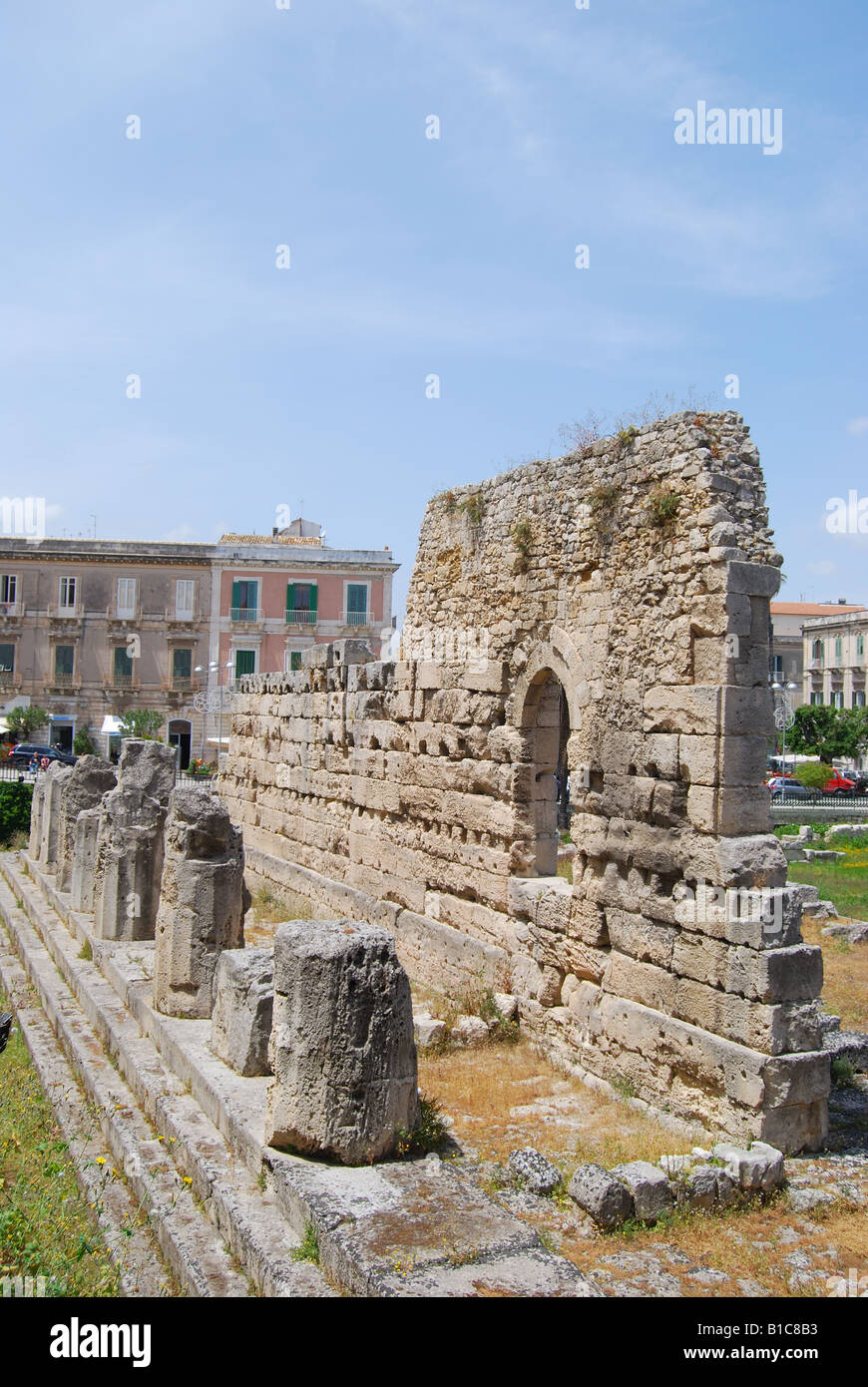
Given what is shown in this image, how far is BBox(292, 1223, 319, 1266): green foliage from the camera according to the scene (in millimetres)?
4379

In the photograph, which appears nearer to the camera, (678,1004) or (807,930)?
(678,1004)

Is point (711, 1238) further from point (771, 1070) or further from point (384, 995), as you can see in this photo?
point (384, 995)

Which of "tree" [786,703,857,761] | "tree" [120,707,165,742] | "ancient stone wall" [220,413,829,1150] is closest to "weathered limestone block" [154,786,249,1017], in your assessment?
"ancient stone wall" [220,413,829,1150]

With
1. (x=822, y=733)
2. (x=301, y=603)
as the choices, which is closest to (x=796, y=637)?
(x=822, y=733)

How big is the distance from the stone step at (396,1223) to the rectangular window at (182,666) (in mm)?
32594

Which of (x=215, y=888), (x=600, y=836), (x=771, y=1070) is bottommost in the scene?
(x=771, y=1070)

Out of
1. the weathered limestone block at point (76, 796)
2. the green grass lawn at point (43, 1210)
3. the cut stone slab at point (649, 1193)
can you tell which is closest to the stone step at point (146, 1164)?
the green grass lawn at point (43, 1210)

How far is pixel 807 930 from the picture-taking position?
13438mm

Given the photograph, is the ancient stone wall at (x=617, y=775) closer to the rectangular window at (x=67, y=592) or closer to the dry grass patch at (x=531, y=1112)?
the dry grass patch at (x=531, y=1112)

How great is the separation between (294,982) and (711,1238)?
2332 millimetres

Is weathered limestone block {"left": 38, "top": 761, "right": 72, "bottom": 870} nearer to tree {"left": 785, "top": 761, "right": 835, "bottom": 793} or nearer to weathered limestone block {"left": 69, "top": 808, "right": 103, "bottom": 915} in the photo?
weathered limestone block {"left": 69, "top": 808, "right": 103, "bottom": 915}

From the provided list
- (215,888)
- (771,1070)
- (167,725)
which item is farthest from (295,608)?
(771,1070)

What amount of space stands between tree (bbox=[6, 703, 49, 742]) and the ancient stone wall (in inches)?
1109
